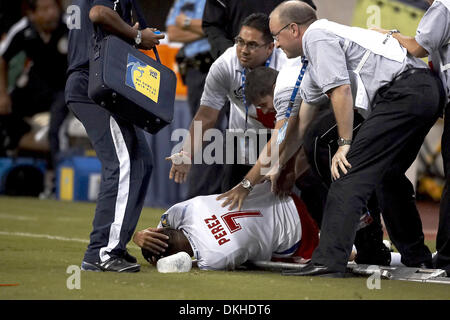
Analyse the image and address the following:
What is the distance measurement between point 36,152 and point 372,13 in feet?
19.1

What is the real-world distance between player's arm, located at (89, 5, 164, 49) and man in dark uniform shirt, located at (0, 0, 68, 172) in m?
5.94

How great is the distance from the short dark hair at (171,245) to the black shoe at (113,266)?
386mm

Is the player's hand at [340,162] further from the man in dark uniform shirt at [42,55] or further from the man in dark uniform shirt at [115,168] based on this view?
the man in dark uniform shirt at [42,55]

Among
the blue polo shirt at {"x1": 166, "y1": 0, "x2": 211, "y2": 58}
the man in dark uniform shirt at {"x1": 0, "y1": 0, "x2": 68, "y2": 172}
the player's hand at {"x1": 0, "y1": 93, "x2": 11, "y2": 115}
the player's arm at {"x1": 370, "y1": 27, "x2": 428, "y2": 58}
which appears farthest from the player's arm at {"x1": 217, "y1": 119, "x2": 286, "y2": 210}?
the player's hand at {"x1": 0, "y1": 93, "x2": 11, "y2": 115}

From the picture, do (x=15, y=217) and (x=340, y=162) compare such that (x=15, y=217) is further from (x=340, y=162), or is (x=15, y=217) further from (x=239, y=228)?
(x=340, y=162)

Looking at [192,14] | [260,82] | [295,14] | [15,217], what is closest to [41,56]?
[15,217]

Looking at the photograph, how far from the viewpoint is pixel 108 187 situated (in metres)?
4.35

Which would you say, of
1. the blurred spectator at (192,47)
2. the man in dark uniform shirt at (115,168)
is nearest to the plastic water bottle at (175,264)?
the man in dark uniform shirt at (115,168)

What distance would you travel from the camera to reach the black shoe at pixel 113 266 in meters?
4.30

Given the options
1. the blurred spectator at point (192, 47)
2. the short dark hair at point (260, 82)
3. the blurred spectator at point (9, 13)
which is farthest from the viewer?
the blurred spectator at point (9, 13)

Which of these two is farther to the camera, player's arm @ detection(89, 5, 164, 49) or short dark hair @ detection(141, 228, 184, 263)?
short dark hair @ detection(141, 228, 184, 263)

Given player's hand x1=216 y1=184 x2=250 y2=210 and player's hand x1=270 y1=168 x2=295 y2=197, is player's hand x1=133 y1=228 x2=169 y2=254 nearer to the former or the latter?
player's hand x1=216 y1=184 x2=250 y2=210

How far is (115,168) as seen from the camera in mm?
4340

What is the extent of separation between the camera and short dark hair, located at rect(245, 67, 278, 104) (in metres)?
5.14
